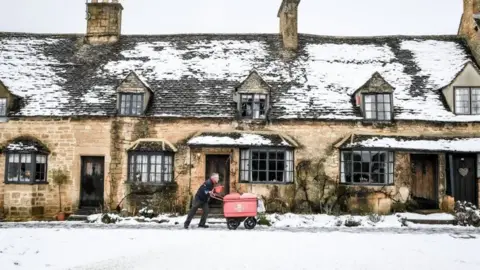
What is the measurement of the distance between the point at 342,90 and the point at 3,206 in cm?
1621

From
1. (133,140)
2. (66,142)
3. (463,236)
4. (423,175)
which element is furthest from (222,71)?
(463,236)

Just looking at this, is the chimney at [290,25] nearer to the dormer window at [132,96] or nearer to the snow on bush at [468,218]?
the dormer window at [132,96]

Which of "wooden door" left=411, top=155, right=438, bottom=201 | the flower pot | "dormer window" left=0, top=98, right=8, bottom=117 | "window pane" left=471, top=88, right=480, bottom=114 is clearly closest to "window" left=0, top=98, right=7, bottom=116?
"dormer window" left=0, top=98, right=8, bottom=117

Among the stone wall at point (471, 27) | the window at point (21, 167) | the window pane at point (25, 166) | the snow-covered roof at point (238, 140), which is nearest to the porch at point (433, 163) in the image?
the snow-covered roof at point (238, 140)

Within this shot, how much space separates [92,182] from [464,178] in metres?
16.6

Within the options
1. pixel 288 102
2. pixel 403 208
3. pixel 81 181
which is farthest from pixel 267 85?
pixel 81 181

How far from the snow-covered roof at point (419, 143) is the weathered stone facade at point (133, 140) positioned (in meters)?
0.47

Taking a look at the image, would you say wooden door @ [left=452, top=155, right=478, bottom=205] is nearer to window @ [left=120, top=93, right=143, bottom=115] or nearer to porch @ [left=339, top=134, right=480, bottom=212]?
porch @ [left=339, top=134, right=480, bottom=212]

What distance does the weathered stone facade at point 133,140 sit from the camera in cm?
2062

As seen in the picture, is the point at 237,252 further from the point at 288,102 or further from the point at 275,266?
the point at 288,102

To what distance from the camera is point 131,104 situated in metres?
21.5

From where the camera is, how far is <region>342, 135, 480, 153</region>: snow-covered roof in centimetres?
1986

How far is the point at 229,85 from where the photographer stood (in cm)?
2280

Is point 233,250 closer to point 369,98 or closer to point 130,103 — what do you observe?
point 130,103
